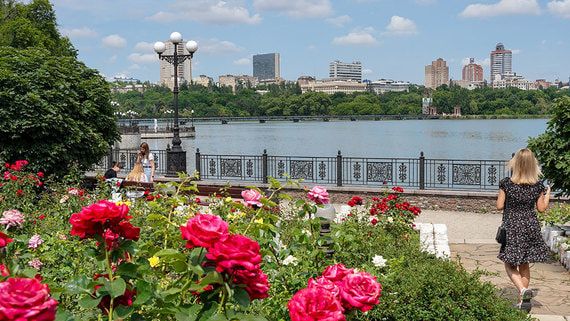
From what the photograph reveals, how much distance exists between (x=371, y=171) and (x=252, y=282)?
15927 millimetres

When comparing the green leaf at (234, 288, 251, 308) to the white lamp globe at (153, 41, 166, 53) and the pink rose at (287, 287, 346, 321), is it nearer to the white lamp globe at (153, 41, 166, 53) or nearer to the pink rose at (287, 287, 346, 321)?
the pink rose at (287, 287, 346, 321)

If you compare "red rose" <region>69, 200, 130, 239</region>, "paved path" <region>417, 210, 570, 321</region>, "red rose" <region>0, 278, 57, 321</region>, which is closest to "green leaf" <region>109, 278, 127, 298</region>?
"red rose" <region>69, 200, 130, 239</region>

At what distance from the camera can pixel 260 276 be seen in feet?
7.70

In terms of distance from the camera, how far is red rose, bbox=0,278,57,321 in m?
1.78

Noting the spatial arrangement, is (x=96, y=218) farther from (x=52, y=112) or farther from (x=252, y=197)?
(x=52, y=112)

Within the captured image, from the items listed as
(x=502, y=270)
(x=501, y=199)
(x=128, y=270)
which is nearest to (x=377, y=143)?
(x=502, y=270)

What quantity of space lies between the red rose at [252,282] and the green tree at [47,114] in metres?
11.9

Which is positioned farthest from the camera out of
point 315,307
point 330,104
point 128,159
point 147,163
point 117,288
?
point 330,104

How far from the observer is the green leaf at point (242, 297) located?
7.54 feet

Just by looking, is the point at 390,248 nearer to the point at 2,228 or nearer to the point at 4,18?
the point at 2,228

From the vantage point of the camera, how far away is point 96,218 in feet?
7.84

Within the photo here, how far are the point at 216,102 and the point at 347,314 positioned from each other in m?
116

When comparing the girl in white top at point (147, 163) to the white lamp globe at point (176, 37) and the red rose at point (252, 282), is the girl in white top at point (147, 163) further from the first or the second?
the red rose at point (252, 282)

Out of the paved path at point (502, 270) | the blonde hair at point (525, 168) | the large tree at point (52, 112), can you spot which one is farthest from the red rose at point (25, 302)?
the large tree at point (52, 112)
